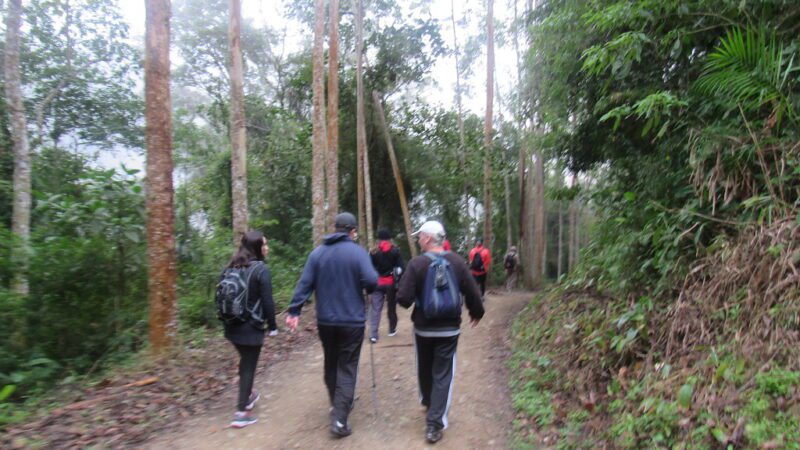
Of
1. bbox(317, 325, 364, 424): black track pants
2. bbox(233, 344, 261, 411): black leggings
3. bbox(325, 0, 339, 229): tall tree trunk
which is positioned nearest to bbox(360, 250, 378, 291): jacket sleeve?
bbox(317, 325, 364, 424): black track pants

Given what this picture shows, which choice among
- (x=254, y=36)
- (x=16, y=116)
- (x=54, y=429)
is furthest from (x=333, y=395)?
(x=254, y=36)

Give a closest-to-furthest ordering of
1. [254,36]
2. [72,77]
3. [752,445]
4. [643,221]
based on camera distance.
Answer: [752,445] < [643,221] < [72,77] < [254,36]

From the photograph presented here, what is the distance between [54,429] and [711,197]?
6.42 metres

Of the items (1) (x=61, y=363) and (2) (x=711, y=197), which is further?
(1) (x=61, y=363)

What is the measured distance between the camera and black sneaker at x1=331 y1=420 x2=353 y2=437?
4199 mm

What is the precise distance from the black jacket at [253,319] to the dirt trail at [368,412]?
857 mm

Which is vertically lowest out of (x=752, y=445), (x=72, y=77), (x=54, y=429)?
(x=54, y=429)

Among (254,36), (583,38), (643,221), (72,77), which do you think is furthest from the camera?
(254,36)

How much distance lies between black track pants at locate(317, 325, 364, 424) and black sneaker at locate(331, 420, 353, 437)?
3 cm

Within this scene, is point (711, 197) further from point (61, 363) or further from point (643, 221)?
point (61, 363)

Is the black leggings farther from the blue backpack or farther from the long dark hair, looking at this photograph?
the blue backpack

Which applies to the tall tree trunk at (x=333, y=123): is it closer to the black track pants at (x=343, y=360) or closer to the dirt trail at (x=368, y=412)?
the dirt trail at (x=368, y=412)

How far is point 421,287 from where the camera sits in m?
4.23

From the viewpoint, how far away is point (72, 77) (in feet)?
51.3
